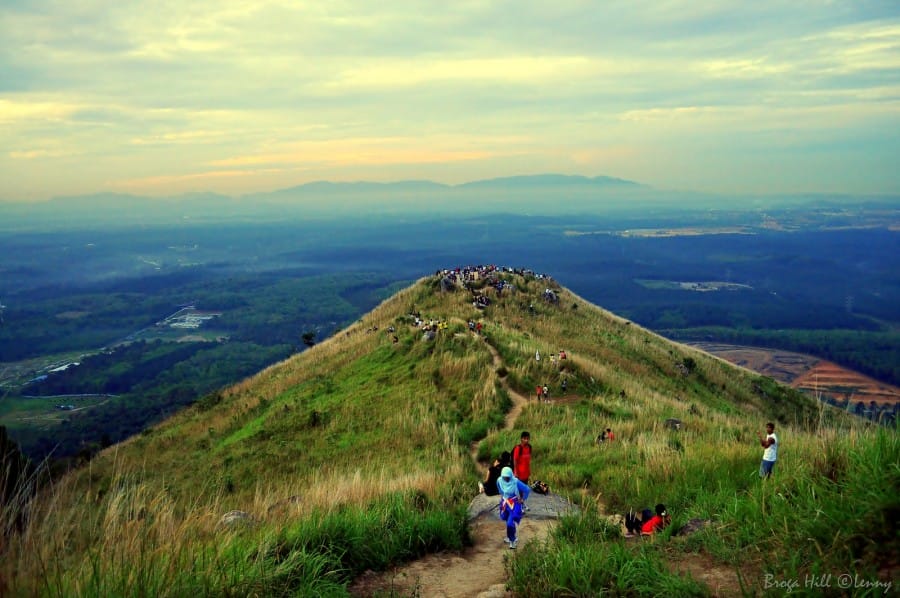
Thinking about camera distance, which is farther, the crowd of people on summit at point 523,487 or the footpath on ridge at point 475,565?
the crowd of people on summit at point 523,487

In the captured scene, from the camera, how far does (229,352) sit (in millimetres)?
120375

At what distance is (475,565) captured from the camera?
6668 mm

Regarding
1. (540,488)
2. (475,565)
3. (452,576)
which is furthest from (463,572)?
(540,488)

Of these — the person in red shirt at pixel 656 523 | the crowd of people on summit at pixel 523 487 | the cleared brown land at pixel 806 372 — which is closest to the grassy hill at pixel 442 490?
the crowd of people on summit at pixel 523 487

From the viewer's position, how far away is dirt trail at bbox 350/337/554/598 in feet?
18.2

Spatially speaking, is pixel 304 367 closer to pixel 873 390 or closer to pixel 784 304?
pixel 873 390

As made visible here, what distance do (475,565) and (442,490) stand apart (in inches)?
112

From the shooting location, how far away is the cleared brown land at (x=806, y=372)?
72.8 m

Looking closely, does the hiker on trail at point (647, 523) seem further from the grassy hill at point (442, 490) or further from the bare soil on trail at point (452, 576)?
the bare soil on trail at point (452, 576)

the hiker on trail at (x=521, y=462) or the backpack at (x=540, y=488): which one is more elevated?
the hiker on trail at (x=521, y=462)

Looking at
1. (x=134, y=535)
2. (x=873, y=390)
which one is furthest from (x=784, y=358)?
(x=134, y=535)

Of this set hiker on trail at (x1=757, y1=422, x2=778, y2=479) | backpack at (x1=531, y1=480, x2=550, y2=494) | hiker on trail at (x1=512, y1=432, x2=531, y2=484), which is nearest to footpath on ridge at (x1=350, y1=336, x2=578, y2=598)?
backpack at (x1=531, y1=480, x2=550, y2=494)

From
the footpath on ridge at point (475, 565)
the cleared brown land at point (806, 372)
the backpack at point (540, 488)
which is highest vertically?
the footpath on ridge at point (475, 565)

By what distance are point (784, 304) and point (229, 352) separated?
547 ft
